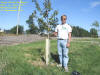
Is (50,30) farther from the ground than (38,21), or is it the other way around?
(38,21)

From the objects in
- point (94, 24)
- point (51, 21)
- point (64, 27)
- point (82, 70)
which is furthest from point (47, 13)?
point (94, 24)

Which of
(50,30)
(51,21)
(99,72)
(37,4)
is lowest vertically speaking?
(99,72)

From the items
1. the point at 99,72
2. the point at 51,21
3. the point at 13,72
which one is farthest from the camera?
the point at 51,21

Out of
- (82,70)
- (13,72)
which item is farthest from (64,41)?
(13,72)

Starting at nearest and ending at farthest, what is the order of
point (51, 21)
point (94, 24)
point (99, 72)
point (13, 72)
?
1. point (13, 72)
2. point (99, 72)
3. point (51, 21)
4. point (94, 24)

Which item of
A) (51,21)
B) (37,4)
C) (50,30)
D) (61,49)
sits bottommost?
(61,49)

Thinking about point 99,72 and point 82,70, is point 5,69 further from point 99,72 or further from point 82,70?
point 99,72

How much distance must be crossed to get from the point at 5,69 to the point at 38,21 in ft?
8.06

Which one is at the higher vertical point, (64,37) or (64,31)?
(64,31)

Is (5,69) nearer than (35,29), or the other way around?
(5,69)

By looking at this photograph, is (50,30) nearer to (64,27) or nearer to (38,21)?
(38,21)

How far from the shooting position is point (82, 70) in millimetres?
4641

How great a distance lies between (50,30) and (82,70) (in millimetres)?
1957

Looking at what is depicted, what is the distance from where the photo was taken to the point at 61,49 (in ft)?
15.5
